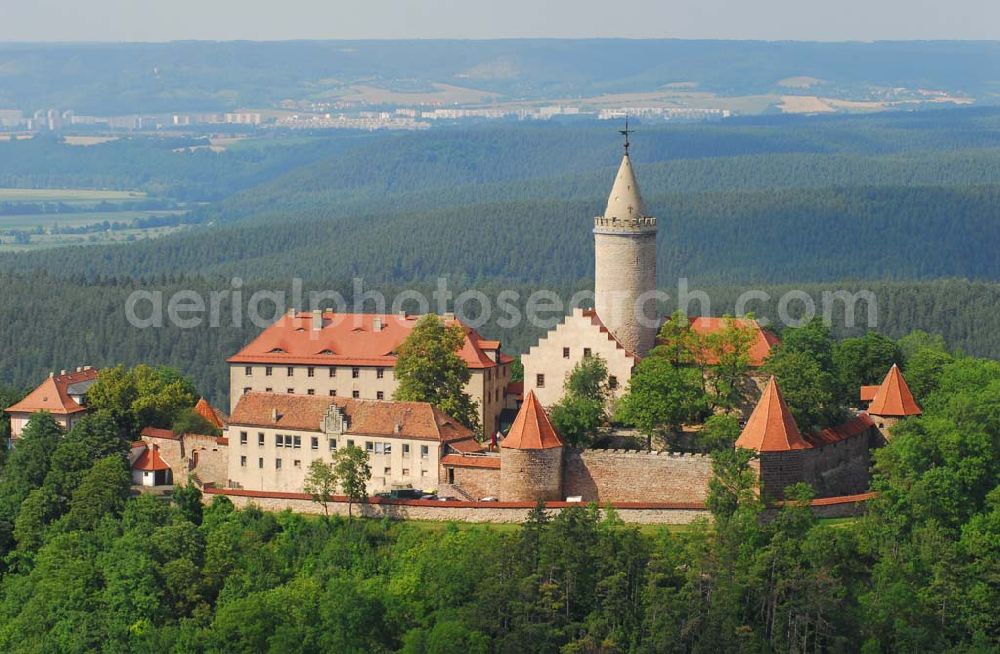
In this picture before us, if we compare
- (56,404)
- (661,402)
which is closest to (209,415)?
(56,404)

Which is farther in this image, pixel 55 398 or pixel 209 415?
pixel 209 415

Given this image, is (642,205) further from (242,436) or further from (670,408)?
(242,436)

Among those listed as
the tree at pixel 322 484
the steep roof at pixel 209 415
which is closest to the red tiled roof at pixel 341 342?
the steep roof at pixel 209 415

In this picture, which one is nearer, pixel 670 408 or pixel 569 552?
pixel 569 552

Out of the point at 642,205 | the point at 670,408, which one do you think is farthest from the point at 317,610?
the point at 642,205

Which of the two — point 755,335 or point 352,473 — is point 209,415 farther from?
point 755,335

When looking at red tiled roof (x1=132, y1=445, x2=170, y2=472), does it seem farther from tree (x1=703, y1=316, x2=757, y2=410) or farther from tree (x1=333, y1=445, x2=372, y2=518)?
tree (x1=703, y1=316, x2=757, y2=410)
